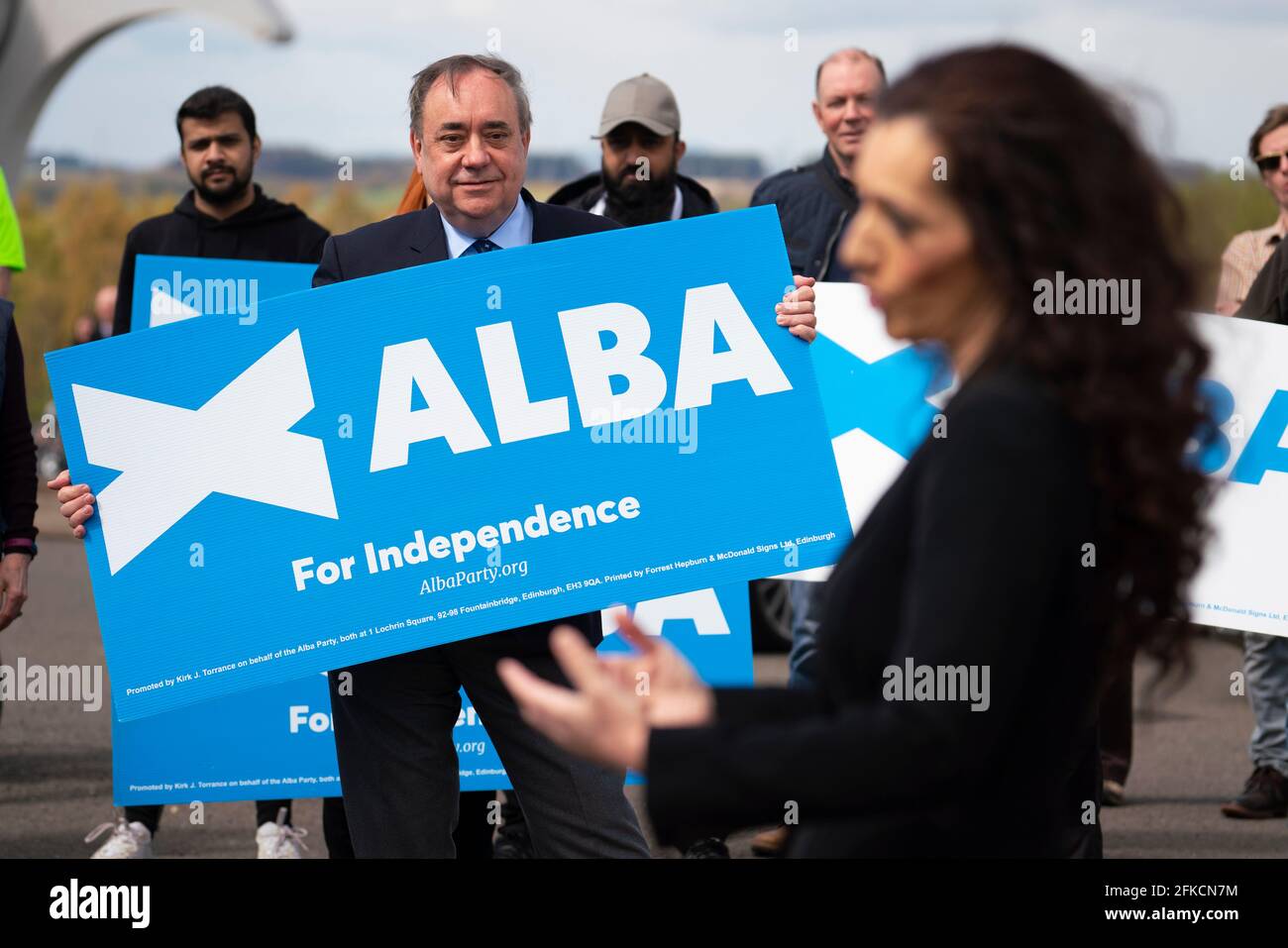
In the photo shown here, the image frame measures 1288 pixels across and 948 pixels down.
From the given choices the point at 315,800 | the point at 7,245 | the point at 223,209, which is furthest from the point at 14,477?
the point at 315,800

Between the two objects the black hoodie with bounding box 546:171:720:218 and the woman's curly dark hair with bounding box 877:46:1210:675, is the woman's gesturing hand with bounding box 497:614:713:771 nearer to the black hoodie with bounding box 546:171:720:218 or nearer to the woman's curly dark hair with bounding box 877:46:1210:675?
the woman's curly dark hair with bounding box 877:46:1210:675

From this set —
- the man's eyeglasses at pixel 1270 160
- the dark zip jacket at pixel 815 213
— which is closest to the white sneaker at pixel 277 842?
the dark zip jacket at pixel 815 213

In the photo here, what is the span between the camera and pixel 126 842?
594 cm

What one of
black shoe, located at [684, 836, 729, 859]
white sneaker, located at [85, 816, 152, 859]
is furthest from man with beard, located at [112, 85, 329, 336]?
black shoe, located at [684, 836, 729, 859]

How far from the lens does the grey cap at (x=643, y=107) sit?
7.14m

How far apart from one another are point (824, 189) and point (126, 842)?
3557mm

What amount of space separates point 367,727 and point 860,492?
229cm

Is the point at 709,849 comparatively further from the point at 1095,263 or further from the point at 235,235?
the point at 1095,263

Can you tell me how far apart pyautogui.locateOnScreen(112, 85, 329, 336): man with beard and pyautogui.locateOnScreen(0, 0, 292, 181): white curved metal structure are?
1748 cm

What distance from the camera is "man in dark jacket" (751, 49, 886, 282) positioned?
6.72 metres

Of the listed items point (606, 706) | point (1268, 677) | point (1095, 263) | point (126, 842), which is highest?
point (1095, 263)

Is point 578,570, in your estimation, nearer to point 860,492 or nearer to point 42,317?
point 860,492

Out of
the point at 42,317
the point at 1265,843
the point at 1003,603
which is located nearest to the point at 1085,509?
the point at 1003,603

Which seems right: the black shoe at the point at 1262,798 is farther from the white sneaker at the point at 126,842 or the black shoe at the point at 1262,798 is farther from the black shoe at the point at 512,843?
the white sneaker at the point at 126,842
